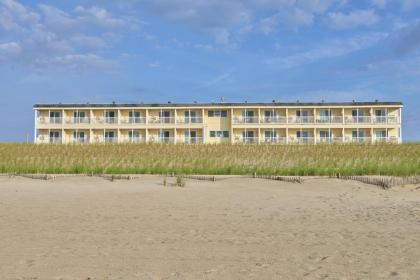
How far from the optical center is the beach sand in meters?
5.80

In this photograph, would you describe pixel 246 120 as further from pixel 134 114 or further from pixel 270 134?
pixel 134 114

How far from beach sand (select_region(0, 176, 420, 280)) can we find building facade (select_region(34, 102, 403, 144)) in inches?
1832

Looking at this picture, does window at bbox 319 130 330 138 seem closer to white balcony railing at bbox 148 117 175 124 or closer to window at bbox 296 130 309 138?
window at bbox 296 130 309 138

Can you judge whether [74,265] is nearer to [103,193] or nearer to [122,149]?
[103,193]

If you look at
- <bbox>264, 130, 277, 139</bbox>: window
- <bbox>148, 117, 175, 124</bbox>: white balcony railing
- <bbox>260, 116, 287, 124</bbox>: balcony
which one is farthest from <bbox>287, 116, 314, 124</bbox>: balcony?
<bbox>148, 117, 175, 124</bbox>: white balcony railing

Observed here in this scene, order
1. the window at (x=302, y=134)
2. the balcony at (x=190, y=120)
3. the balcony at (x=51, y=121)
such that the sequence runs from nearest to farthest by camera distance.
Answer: the window at (x=302, y=134) → the balcony at (x=190, y=120) → the balcony at (x=51, y=121)

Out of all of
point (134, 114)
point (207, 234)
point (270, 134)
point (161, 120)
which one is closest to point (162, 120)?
point (161, 120)

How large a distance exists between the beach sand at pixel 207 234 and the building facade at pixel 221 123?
4652 cm

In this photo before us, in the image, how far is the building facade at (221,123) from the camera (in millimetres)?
61031

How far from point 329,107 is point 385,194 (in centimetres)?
4757

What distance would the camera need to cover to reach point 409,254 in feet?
21.6

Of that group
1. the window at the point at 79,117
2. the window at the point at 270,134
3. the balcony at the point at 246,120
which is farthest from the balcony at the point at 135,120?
the window at the point at 270,134

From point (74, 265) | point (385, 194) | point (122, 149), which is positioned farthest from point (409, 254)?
point (122, 149)

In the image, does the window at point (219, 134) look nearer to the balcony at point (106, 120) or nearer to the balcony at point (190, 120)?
the balcony at point (190, 120)
